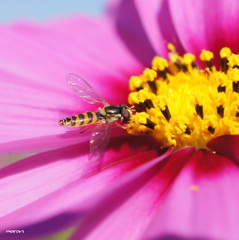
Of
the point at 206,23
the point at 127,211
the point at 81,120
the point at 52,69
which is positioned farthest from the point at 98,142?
the point at 206,23

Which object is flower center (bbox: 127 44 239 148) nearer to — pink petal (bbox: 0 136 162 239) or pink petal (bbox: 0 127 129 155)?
pink petal (bbox: 0 136 162 239)

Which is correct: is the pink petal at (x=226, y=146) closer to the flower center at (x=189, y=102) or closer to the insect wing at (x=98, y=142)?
the flower center at (x=189, y=102)

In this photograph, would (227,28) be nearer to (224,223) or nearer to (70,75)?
(70,75)

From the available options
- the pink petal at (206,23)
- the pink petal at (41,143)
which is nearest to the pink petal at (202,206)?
the pink petal at (41,143)

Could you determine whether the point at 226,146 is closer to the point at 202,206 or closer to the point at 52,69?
the point at 202,206

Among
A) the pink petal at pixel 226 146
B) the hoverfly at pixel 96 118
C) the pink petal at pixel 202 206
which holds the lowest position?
the pink petal at pixel 202 206

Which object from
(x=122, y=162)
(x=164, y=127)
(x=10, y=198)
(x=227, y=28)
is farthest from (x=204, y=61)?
(x=10, y=198)

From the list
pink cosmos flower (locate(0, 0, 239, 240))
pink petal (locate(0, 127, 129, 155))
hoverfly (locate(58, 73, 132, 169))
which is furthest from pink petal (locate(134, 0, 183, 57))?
pink petal (locate(0, 127, 129, 155))

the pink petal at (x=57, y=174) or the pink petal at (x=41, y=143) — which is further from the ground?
the pink petal at (x=41, y=143)
